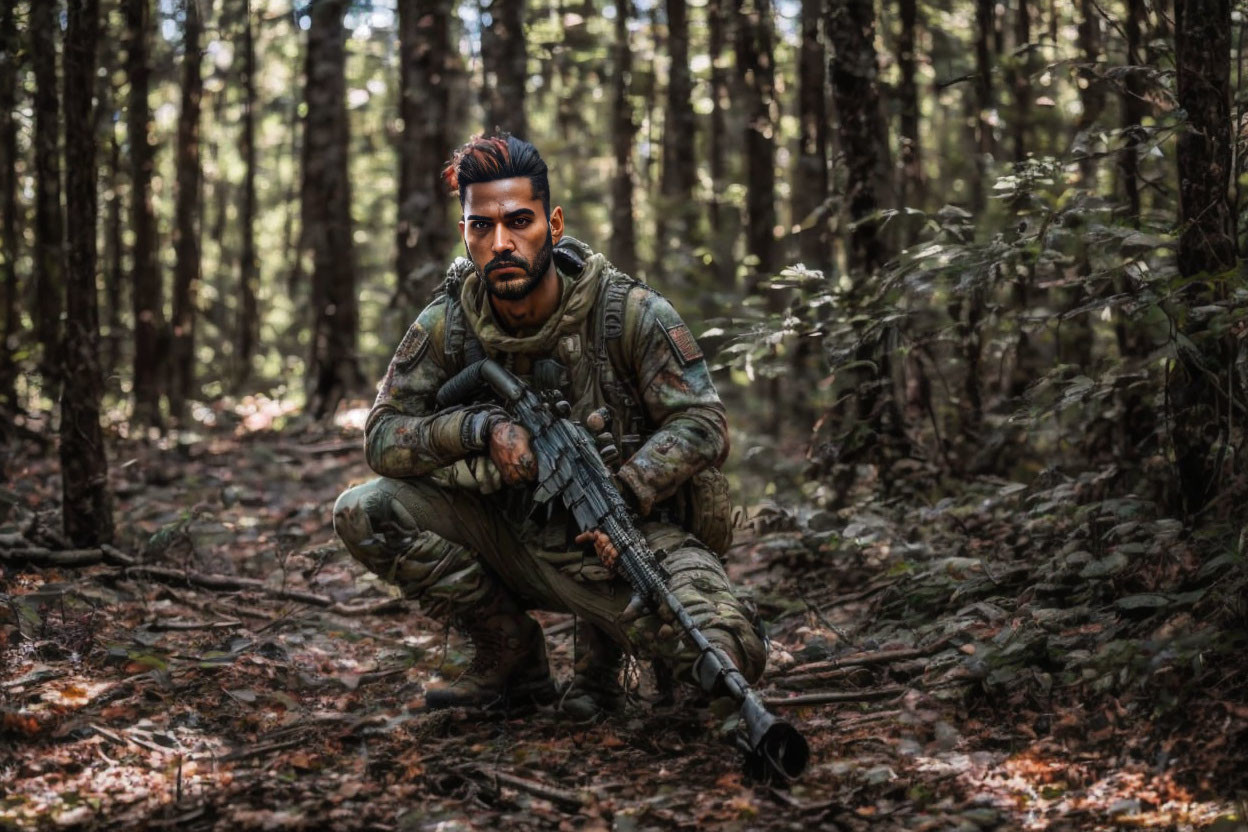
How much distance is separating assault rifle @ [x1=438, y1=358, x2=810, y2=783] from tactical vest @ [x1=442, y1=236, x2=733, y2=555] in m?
0.20

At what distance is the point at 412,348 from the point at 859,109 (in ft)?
12.0

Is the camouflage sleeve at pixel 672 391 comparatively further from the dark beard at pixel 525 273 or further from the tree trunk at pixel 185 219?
the tree trunk at pixel 185 219

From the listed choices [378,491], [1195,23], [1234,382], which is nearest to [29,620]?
[378,491]

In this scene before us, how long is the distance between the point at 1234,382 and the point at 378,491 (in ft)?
11.1

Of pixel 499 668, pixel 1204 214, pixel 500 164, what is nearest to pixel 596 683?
pixel 499 668

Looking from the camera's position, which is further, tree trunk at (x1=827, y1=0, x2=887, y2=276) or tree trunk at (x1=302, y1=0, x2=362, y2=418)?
tree trunk at (x1=302, y1=0, x2=362, y2=418)

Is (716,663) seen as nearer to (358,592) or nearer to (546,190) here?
(546,190)

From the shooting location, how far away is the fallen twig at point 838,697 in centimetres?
470

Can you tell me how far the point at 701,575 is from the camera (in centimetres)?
459

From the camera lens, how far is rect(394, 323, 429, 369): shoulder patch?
16.8ft

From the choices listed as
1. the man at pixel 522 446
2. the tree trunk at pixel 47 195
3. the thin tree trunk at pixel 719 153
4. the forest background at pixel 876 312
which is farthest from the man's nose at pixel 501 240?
the thin tree trunk at pixel 719 153

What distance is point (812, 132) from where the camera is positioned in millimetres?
13969

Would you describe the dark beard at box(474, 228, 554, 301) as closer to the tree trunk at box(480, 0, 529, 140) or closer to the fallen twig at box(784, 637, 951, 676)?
the fallen twig at box(784, 637, 951, 676)

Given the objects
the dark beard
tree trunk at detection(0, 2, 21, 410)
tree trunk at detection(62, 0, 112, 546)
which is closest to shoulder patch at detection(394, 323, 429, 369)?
the dark beard
